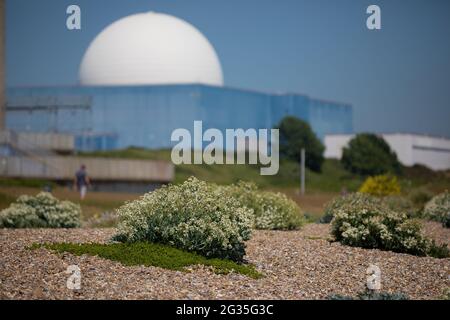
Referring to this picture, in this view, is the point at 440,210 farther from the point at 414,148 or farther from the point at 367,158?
the point at 414,148

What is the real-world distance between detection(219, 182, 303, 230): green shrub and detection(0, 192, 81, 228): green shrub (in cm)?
375

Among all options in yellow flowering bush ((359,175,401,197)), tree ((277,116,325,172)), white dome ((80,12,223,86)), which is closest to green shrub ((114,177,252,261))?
yellow flowering bush ((359,175,401,197))

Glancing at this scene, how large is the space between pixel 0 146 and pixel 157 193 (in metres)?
28.9

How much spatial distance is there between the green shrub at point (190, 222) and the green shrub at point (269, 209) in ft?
17.6

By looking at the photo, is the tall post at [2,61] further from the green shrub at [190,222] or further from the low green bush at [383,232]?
the green shrub at [190,222]

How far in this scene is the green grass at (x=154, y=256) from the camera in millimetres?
13578

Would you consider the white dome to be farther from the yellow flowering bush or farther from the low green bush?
the low green bush

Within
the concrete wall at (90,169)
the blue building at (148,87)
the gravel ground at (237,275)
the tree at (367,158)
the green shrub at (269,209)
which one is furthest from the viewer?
the blue building at (148,87)

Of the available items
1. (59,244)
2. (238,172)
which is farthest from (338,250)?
(238,172)

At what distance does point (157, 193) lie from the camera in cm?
1533

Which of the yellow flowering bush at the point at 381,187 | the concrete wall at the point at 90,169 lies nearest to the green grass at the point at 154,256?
the yellow flowering bush at the point at 381,187

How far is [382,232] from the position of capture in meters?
17.2

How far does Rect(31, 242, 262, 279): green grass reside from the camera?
13578 millimetres

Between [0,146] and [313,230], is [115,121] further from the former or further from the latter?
[313,230]
